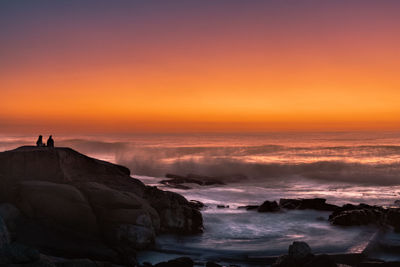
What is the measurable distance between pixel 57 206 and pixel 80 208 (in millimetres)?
1054

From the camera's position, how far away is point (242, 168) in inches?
2950

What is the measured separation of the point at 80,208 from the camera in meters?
19.9

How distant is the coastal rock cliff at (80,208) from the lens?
17.6 metres

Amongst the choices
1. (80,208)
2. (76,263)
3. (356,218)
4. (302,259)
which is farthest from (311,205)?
(76,263)

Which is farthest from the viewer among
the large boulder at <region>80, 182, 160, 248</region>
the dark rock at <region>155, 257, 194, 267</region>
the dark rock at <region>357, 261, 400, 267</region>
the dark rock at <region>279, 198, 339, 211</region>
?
the dark rock at <region>279, 198, 339, 211</region>

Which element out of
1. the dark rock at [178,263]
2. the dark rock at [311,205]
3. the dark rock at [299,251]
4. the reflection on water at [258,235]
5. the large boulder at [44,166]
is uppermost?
the large boulder at [44,166]

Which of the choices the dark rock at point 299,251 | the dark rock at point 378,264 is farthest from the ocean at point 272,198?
the dark rock at point 299,251

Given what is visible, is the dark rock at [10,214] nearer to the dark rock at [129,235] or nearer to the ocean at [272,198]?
the dark rock at [129,235]

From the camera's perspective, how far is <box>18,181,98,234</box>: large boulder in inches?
764

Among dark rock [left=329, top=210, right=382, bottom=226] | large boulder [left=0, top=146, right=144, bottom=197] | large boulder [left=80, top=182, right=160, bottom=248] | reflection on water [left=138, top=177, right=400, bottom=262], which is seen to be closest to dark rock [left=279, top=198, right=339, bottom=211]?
reflection on water [left=138, top=177, right=400, bottom=262]

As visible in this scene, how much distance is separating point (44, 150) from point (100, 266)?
11821 mm

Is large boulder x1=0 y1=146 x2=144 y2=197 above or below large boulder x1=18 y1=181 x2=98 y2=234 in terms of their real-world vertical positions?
above

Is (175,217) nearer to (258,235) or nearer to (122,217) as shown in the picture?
(122,217)

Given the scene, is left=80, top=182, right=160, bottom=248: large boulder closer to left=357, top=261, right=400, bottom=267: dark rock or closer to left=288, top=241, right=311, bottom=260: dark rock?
left=288, top=241, right=311, bottom=260: dark rock
